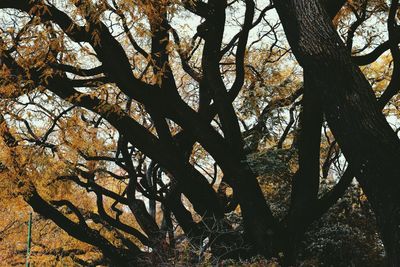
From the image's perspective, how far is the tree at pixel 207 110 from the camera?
4.54 metres

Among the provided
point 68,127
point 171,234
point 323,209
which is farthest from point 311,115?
point 68,127

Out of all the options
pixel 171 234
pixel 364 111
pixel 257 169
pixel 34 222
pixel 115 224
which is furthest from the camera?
pixel 34 222

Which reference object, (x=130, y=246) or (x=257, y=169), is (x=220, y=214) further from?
(x=130, y=246)

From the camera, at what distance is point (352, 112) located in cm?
439

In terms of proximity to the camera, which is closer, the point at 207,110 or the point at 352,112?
the point at 352,112

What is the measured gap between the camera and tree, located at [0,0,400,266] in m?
4.54

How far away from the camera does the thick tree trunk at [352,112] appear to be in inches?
167

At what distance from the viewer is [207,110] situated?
927 cm

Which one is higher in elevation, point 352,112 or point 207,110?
point 207,110

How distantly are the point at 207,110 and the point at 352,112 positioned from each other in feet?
16.5

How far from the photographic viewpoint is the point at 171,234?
1034 cm

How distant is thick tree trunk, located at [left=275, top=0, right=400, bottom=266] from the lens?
423cm

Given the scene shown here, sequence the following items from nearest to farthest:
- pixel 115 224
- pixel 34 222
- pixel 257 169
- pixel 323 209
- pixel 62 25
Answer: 1. pixel 62 25
2. pixel 323 209
3. pixel 257 169
4. pixel 115 224
5. pixel 34 222

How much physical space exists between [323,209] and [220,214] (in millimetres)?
2059
